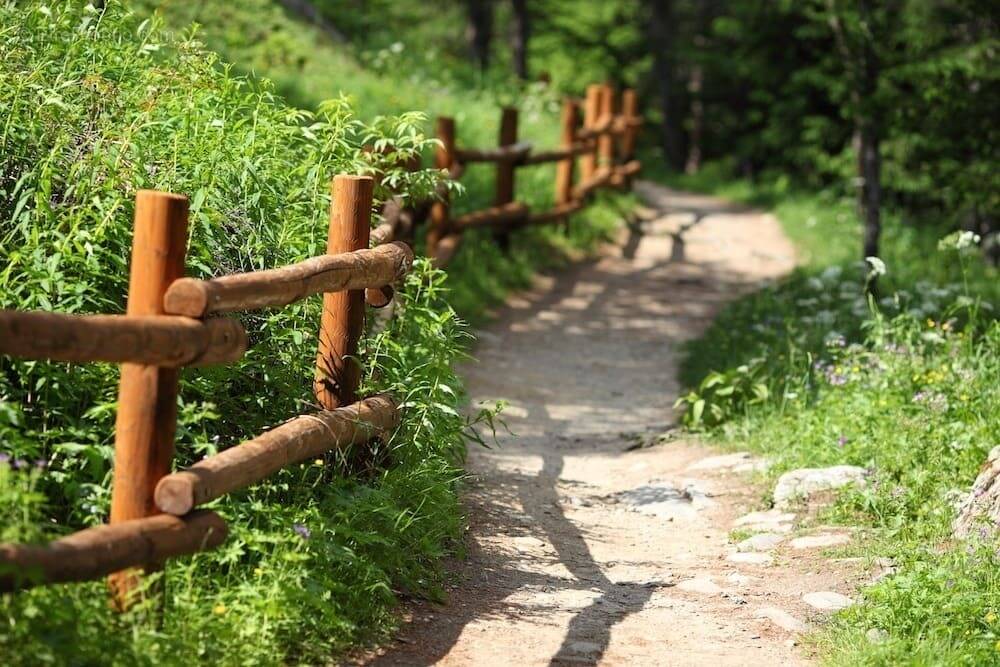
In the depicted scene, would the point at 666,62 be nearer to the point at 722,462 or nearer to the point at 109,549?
the point at 722,462

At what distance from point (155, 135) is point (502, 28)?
32760mm

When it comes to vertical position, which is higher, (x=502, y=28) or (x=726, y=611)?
(x=502, y=28)

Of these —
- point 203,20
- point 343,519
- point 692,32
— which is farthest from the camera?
point 692,32

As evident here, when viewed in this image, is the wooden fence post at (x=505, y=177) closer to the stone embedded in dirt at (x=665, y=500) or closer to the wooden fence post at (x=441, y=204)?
the wooden fence post at (x=441, y=204)

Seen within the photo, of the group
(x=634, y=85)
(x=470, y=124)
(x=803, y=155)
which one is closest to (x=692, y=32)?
(x=634, y=85)

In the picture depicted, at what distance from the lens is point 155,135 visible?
5.34m

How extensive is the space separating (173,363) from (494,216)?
27.5 ft

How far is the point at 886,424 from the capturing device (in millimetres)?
6492

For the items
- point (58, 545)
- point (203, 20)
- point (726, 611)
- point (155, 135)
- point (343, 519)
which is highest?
point (203, 20)

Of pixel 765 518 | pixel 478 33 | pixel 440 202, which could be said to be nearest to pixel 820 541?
pixel 765 518

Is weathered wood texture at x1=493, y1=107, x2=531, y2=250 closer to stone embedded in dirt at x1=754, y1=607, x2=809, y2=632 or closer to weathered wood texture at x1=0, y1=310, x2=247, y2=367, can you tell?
stone embedded in dirt at x1=754, y1=607, x2=809, y2=632

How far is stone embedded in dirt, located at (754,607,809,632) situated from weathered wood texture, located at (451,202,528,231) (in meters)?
6.62

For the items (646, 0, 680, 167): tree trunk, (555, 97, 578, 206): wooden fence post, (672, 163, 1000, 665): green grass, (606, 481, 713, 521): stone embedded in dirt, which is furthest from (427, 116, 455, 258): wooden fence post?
(646, 0, 680, 167): tree trunk

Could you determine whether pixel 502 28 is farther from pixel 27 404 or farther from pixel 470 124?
pixel 27 404
